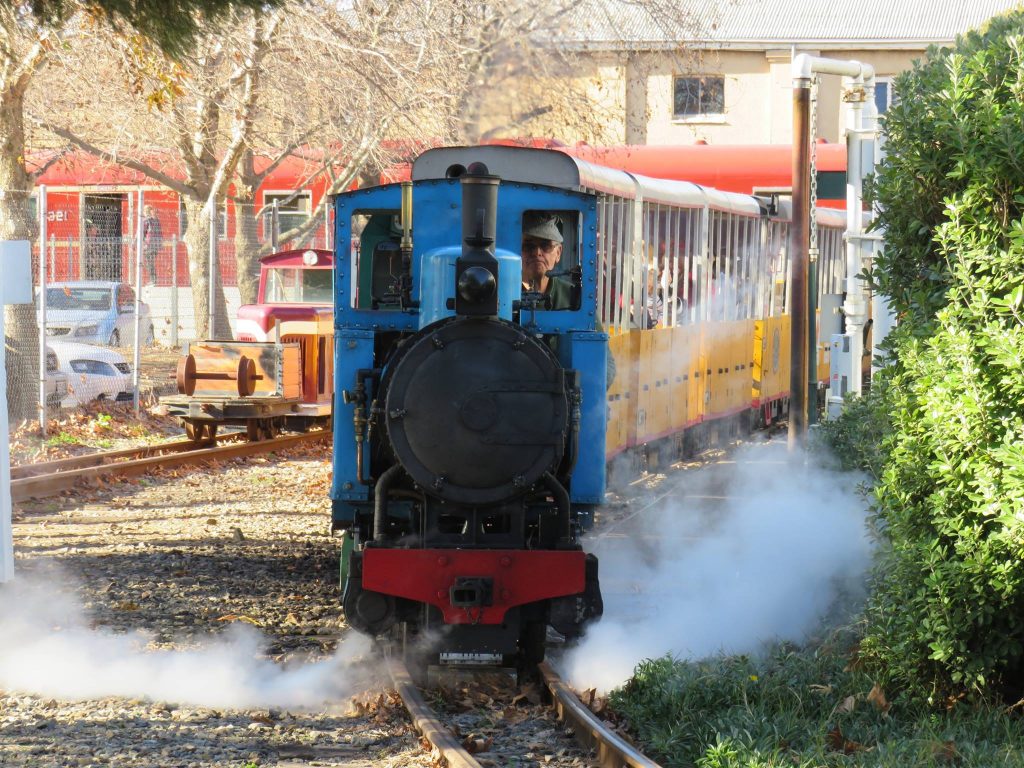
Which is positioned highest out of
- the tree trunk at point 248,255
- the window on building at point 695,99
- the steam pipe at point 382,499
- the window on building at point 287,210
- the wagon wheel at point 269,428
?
the window on building at point 695,99

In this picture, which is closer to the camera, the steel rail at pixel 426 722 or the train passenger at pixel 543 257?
the steel rail at pixel 426 722

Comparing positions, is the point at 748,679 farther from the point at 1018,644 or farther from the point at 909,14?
the point at 909,14

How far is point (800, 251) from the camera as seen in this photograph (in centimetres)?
1145

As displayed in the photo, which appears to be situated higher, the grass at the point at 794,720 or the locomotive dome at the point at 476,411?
the locomotive dome at the point at 476,411

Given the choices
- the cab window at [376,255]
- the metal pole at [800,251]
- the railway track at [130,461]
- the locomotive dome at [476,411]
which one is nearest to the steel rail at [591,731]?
the locomotive dome at [476,411]

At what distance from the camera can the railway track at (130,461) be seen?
11.8 meters

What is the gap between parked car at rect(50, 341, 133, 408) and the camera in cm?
1711

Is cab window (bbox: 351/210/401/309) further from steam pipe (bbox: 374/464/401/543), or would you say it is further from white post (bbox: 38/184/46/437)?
white post (bbox: 38/184/46/437)

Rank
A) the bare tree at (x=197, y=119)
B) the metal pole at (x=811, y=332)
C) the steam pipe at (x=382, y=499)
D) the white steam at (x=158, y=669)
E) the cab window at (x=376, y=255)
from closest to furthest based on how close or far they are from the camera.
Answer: the white steam at (x=158, y=669), the steam pipe at (x=382, y=499), the cab window at (x=376, y=255), the metal pole at (x=811, y=332), the bare tree at (x=197, y=119)

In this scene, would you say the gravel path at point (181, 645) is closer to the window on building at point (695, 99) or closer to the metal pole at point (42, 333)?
the metal pole at point (42, 333)

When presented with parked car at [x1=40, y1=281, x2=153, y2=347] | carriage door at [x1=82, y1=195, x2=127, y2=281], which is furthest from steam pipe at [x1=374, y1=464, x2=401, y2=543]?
parked car at [x1=40, y1=281, x2=153, y2=347]

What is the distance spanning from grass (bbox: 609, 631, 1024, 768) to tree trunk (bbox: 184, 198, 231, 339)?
44.5 ft

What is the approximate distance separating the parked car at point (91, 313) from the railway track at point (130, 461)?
738cm

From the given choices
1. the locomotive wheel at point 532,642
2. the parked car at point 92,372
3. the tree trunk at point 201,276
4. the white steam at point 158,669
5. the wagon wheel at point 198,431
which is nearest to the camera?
the white steam at point 158,669
